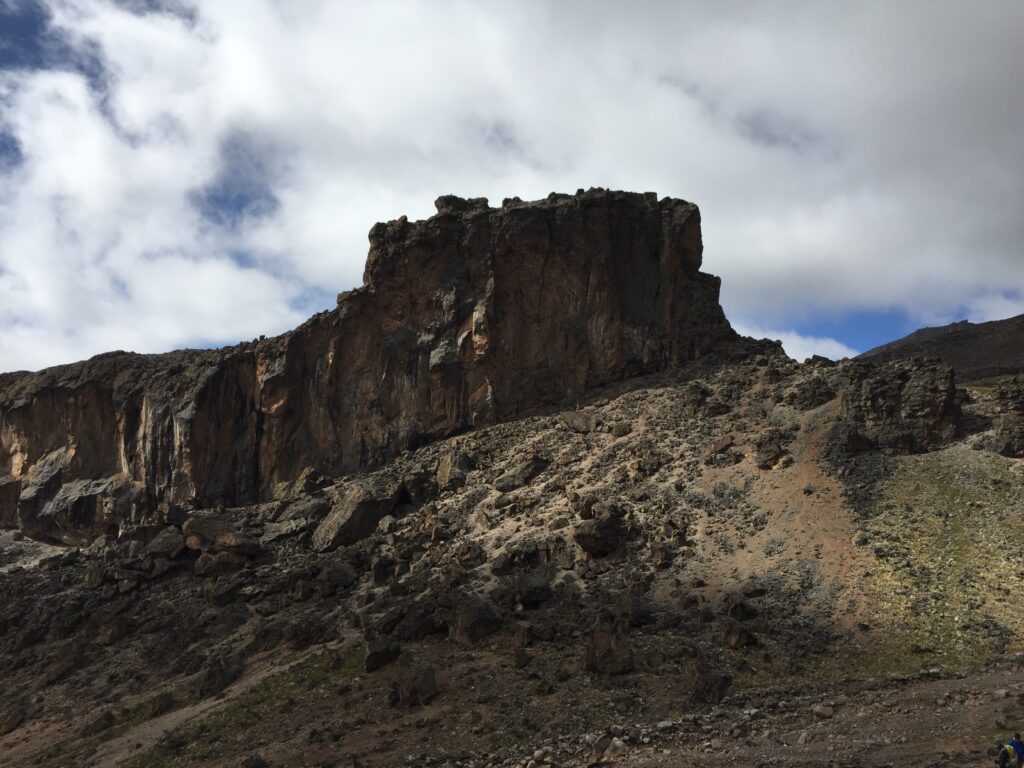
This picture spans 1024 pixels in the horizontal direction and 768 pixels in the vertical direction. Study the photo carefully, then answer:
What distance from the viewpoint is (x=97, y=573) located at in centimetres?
4666

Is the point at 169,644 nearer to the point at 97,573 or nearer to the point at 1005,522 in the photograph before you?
the point at 97,573

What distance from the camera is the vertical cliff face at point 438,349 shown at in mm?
55844

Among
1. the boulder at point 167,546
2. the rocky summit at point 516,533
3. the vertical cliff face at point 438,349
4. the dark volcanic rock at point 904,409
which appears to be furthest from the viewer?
the vertical cliff face at point 438,349

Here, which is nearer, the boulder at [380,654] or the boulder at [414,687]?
the boulder at [414,687]

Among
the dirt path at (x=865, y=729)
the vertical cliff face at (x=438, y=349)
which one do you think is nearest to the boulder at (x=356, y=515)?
the vertical cliff face at (x=438, y=349)

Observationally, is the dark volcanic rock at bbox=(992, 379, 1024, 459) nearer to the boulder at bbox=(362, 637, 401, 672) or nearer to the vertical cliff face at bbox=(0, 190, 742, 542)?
the vertical cliff face at bbox=(0, 190, 742, 542)

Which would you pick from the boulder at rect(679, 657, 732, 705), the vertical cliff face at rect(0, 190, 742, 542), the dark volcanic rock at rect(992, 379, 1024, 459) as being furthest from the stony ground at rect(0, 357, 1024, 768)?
the vertical cliff face at rect(0, 190, 742, 542)

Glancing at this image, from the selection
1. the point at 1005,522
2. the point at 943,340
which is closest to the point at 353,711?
the point at 1005,522

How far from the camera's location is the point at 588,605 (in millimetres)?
32625

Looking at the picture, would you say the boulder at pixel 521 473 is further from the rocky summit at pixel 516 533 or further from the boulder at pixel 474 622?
the boulder at pixel 474 622

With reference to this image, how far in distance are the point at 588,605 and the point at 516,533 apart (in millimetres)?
8664

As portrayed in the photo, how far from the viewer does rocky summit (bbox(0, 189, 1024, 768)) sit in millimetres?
24328

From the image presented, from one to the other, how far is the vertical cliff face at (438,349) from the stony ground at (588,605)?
12.7ft

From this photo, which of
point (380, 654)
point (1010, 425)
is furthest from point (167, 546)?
point (1010, 425)
